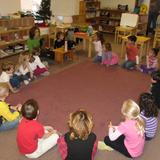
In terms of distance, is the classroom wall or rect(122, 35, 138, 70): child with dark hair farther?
the classroom wall

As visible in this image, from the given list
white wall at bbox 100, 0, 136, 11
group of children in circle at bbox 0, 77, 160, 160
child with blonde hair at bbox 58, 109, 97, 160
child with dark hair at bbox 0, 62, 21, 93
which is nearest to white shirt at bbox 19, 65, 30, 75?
child with dark hair at bbox 0, 62, 21, 93

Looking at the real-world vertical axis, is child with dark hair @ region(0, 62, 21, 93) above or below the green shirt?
below

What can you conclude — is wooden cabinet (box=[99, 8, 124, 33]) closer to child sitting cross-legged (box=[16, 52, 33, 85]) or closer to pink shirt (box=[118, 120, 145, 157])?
child sitting cross-legged (box=[16, 52, 33, 85])

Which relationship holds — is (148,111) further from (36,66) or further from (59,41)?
(59,41)

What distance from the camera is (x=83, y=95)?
4598 mm

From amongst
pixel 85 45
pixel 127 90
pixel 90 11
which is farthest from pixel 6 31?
pixel 90 11

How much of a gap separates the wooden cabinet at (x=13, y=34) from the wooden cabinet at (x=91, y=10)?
2.48m

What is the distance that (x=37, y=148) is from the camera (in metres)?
2.91

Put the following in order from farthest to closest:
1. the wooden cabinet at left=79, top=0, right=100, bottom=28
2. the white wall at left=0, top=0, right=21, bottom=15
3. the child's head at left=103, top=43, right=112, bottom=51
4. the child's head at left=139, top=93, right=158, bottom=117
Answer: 1. the wooden cabinet at left=79, top=0, right=100, bottom=28
2. the white wall at left=0, top=0, right=21, bottom=15
3. the child's head at left=103, top=43, right=112, bottom=51
4. the child's head at left=139, top=93, right=158, bottom=117

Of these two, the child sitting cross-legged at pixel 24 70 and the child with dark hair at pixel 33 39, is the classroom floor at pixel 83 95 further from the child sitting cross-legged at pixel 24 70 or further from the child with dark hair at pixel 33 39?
the child with dark hair at pixel 33 39

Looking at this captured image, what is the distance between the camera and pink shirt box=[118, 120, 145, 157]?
9.11 feet

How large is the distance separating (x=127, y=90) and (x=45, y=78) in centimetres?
169

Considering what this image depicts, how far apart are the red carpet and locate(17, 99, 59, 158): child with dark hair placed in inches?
20.7

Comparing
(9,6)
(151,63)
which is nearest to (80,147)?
(151,63)
